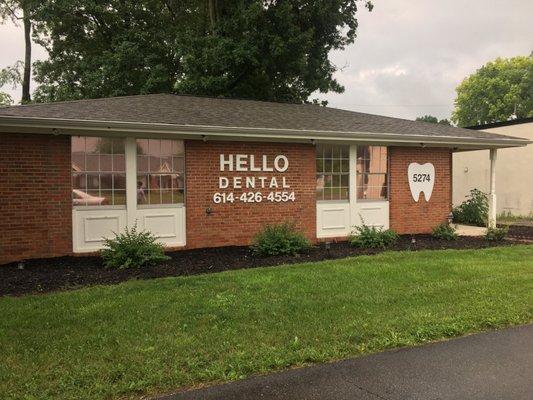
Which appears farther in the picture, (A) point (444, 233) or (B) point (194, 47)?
(B) point (194, 47)

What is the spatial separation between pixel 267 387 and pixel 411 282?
4.18 m

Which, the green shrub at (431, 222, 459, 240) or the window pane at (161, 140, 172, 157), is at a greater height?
the window pane at (161, 140, 172, 157)

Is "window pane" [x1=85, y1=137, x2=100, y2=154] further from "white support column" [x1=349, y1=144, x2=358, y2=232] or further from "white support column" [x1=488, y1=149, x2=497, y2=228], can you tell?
"white support column" [x1=488, y1=149, x2=497, y2=228]

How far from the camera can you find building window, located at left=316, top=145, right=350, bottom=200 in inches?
476

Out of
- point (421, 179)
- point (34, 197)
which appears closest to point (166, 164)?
point (34, 197)

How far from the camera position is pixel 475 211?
16234 millimetres

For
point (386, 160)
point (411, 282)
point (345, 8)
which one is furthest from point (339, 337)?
point (345, 8)

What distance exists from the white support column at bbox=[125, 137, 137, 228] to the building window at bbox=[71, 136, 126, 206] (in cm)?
9

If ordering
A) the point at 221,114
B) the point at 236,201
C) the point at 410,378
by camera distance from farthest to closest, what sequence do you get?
the point at 221,114 → the point at 236,201 → the point at 410,378

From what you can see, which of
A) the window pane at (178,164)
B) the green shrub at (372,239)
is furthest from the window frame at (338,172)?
the window pane at (178,164)

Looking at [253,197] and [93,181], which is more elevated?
[93,181]

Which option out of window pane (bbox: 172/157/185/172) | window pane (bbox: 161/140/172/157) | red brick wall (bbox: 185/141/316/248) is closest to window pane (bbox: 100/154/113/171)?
window pane (bbox: 161/140/172/157)

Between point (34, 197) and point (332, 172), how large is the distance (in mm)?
6883

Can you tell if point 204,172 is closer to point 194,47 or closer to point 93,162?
point 93,162
